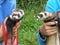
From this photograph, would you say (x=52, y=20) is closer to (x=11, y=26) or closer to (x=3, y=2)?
(x=11, y=26)

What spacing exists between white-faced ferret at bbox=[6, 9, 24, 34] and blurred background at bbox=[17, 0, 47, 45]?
1211 mm

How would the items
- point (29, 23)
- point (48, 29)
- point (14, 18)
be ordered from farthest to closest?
point (29, 23) → point (48, 29) → point (14, 18)

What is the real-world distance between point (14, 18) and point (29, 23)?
94.6 inches

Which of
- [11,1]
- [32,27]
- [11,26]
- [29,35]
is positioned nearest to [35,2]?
[32,27]

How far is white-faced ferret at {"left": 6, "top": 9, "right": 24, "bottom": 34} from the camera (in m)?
1.85

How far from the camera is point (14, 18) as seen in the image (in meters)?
1.86

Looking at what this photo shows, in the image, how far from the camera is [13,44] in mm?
2064

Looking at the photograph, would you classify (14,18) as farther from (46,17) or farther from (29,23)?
(29,23)

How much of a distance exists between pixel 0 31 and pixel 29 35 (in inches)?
70.8

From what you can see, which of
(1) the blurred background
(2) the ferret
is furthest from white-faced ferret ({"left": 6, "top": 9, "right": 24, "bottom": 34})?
(1) the blurred background

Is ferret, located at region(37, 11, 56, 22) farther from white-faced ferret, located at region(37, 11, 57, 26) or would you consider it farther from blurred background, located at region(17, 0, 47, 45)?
blurred background, located at region(17, 0, 47, 45)

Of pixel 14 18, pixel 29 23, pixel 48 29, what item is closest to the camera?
pixel 14 18

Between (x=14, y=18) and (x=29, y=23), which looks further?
(x=29, y=23)

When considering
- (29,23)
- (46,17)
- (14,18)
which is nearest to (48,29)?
(46,17)
